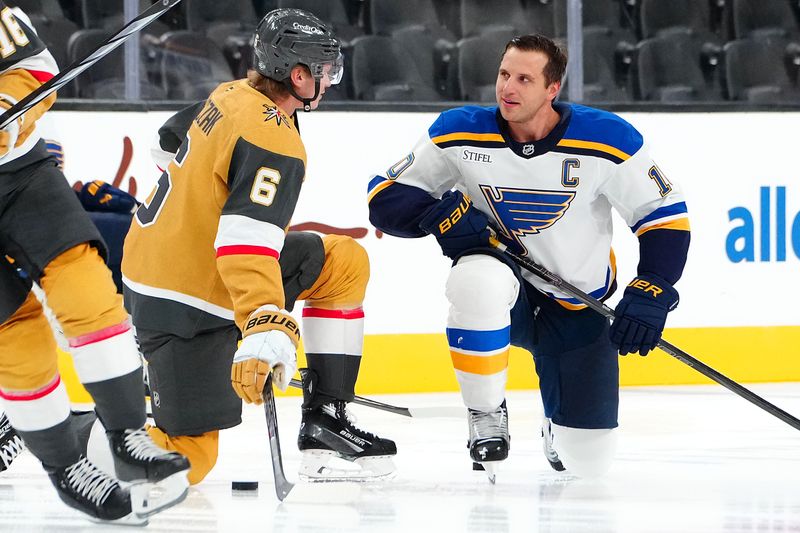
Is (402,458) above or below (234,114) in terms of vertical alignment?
below

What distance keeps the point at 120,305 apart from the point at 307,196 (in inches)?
83.9

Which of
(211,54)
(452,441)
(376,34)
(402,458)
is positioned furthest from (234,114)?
(376,34)

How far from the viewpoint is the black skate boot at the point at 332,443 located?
2.41 m

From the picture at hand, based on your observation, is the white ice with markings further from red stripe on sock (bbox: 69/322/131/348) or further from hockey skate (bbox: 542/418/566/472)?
red stripe on sock (bbox: 69/322/131/348)

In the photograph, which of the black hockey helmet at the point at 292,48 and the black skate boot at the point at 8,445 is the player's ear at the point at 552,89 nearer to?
the black hockey helmet at the point at 292,48

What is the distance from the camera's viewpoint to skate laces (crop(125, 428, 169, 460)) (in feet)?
6.27

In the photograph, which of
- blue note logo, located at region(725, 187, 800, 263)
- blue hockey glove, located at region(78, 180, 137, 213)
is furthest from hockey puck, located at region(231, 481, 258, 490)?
blue note logo, located at region(725, 187, 800, 263)

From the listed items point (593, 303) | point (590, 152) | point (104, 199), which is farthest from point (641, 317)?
point (104, 199)

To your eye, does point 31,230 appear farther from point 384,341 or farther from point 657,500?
point 384,341

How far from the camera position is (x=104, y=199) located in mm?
3180

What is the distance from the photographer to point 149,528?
2033mm

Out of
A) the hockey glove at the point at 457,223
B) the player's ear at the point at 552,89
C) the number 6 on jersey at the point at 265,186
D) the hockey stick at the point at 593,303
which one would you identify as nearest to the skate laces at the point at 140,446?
the number 6 on jersey at the point at 265,186

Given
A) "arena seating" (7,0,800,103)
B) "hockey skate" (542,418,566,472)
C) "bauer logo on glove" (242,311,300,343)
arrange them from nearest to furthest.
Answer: "bauer logo on glove" (242,311,300,343)
"hockey skate" (542,418,566,472)
"arena seating" (7,0,800,103)

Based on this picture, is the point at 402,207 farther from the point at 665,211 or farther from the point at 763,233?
the point at 763,233
